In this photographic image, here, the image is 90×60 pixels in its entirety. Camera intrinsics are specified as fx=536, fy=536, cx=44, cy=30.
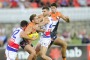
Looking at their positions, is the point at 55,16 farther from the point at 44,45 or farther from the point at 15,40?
the point at 15,40

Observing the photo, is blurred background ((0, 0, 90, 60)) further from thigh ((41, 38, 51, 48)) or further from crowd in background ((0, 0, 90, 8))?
thigh ((41, 38, 51, 48))

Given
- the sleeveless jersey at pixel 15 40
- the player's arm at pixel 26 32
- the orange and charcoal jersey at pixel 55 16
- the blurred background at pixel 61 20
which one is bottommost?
the blurred background at pixel 61 20

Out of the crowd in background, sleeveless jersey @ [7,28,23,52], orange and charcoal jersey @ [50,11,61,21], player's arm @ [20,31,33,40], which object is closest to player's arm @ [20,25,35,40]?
player's arm @ [20,31,33,40]

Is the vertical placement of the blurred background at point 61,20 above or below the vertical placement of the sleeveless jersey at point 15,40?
below

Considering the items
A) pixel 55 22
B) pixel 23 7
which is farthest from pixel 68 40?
pixel 55 22

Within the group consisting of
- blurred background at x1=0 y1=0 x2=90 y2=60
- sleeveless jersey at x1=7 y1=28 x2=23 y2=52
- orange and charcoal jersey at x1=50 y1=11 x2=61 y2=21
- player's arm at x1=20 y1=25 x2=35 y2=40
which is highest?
orange and charcoal jersey at x1=50 y1=11 x2=61 y2=21

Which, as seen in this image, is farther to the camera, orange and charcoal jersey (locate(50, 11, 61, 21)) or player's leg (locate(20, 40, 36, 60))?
orange and charcoal jersey (locate(50, 11, 61, 21))

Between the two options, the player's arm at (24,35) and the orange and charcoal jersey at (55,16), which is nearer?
the player's arm at (24,35)

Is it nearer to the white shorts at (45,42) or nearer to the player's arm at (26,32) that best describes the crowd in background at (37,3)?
the white shorts at (45,42)

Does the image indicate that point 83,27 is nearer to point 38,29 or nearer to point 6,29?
point 6,29

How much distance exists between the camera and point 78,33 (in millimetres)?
26781

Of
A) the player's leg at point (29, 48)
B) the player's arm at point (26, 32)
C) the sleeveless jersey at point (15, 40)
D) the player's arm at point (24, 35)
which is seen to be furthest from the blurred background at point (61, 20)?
the player's arm at point (24, 35)

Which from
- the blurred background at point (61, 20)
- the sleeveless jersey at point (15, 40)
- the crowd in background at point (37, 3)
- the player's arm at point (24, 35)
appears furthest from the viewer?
the crowd in background at point (37, 3)

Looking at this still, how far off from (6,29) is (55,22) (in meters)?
7.78
